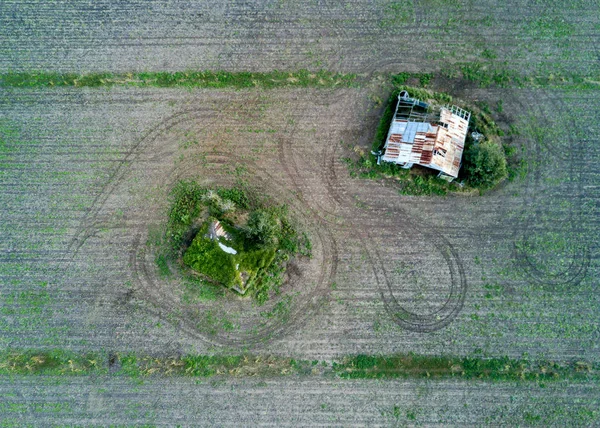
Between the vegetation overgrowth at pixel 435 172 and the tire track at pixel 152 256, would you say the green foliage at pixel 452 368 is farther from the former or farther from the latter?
the vegetation overgrowth at pixel 435 172

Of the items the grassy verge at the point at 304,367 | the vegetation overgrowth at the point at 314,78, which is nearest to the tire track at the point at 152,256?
the grassy verge at the point at 304,367

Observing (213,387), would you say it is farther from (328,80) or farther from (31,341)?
(328,80)

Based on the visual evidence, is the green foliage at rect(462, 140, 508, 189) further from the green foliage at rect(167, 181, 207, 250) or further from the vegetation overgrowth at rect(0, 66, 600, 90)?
the green foliage at rect(167, 181, 207, 250)

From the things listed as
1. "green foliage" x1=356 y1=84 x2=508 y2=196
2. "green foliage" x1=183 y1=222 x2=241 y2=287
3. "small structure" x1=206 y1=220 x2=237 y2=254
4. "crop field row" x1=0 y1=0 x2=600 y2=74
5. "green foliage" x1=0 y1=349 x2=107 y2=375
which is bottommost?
"green foliage" x1=0 y1=349 x2=107 y2=375

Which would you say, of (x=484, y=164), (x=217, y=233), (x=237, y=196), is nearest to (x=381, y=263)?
(x=484, y=164)

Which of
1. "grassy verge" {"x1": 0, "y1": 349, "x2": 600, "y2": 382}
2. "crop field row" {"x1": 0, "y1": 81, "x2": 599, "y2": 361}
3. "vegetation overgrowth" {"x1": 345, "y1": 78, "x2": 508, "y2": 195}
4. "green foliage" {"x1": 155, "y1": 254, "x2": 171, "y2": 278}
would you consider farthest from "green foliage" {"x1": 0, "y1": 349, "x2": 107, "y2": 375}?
"vegetation overgrowth" {"x1": 345, "y1": 78, "x2": 508, "y2": 195}

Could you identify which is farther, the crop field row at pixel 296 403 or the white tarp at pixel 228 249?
the white tarp at pixel 228 249

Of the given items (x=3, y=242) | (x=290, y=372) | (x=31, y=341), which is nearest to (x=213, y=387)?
(x=290, y=372)

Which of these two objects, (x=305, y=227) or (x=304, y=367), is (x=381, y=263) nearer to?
(x=305, y=227)
